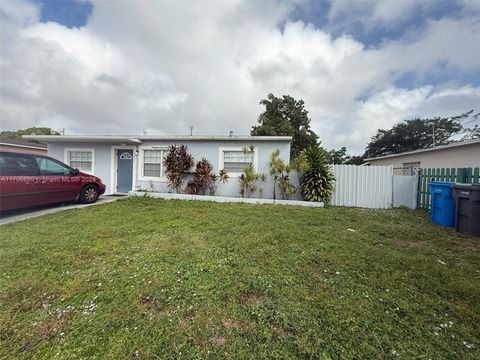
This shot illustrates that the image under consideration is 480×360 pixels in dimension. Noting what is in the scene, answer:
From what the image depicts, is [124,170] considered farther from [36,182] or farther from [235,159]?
[235,159]

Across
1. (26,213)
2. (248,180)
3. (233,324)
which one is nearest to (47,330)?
(233,324)

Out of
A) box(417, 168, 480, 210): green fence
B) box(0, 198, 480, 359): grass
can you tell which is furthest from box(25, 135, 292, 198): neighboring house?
box(417, 168, 480, 210): green fence

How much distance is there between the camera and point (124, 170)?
369 inches

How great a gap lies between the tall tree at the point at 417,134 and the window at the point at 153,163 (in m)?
28.1

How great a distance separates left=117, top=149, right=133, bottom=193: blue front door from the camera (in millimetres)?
9328

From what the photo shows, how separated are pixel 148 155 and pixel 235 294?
8.32 m

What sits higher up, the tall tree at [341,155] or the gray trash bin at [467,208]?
the tall tree at [341,155]

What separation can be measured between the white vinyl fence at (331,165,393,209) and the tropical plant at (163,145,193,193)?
19.5ft

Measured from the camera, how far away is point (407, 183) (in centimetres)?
770

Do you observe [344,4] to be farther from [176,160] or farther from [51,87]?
[51,87]

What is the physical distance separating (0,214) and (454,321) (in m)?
9.26

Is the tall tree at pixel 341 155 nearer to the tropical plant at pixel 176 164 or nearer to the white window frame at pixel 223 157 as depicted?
the white window frame at pixel 223 157

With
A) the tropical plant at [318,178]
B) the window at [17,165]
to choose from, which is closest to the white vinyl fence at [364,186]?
the tropical plant at [318,178]

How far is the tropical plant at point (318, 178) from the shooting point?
24.4 feet
